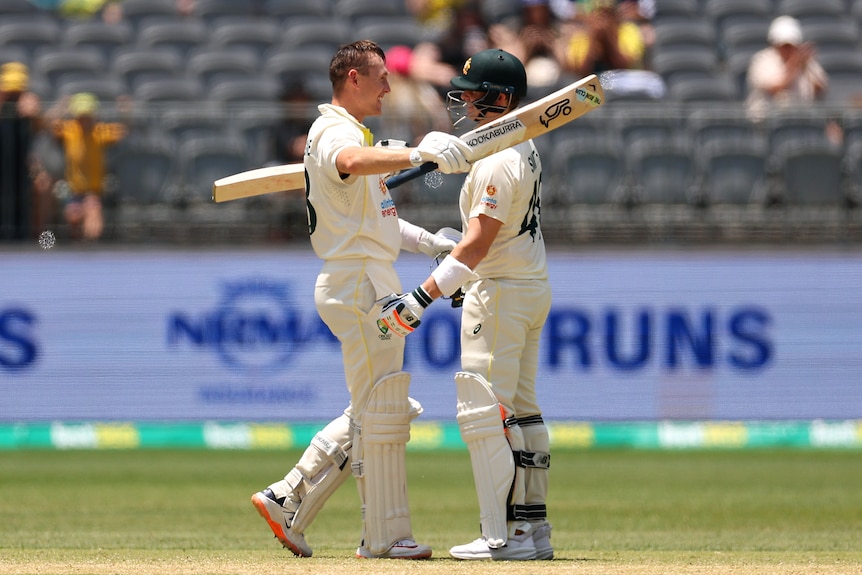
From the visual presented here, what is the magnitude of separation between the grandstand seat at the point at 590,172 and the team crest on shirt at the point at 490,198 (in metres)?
6.69

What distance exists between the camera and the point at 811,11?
15.7m

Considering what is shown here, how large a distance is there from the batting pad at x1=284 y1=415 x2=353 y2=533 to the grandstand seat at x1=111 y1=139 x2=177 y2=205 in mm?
6744

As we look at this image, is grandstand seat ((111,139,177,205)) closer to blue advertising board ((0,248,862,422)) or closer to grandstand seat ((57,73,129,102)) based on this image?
blue advertising board ((0,248,862,422))

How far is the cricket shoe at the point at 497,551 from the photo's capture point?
19.6ft

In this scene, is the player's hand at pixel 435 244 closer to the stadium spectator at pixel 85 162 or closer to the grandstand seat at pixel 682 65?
the stadium spectator at pixel 85 162

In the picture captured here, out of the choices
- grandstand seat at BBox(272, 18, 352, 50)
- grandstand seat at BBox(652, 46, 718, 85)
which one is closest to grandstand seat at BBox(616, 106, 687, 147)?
grandstand seat at BBox(652, 46, 718, 85)

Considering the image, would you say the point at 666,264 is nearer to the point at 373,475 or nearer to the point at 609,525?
the point at 609,525

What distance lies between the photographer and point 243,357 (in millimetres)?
12281

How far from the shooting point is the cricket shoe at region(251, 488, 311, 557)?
6258mm

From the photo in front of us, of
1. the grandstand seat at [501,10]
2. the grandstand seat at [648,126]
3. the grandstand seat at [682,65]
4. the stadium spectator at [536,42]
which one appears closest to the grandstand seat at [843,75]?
the grandstand seat at [682,65]

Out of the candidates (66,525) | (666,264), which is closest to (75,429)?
(66,525)

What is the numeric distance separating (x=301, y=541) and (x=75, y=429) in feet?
22.0

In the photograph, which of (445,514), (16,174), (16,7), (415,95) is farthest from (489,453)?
(16,7)

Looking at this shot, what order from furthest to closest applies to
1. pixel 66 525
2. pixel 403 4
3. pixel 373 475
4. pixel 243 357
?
pixel 403 4
pixel 243 357
pixel 66 525
pixel 373 475
